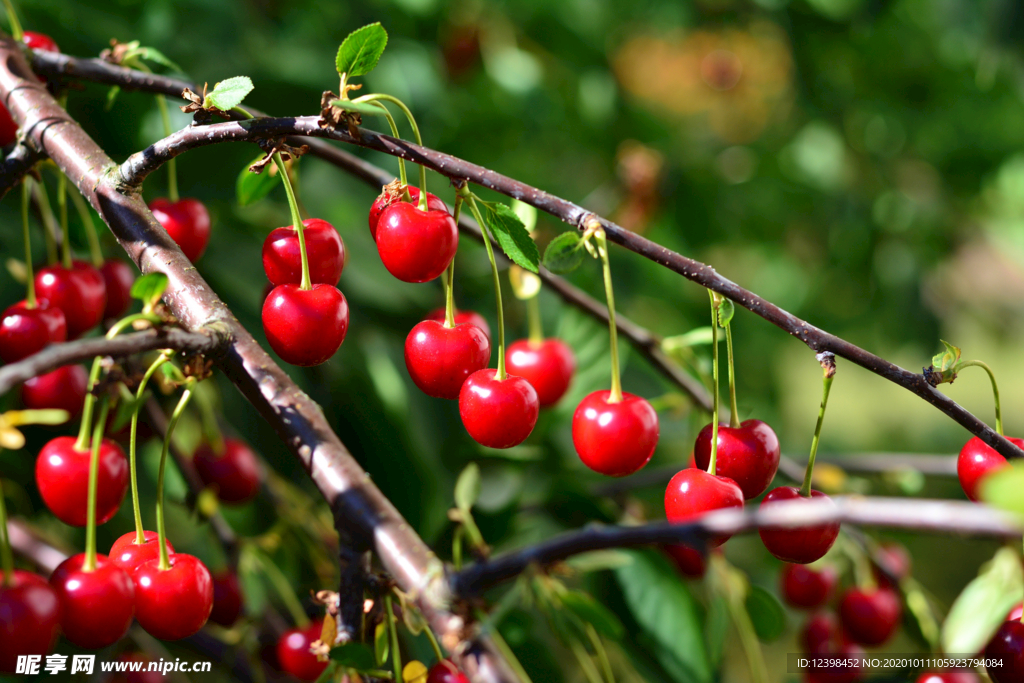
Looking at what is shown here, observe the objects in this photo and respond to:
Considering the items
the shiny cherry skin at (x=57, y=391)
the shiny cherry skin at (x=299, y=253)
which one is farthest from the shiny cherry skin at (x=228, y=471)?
the shiny cherry skin at (x=299, y=253)

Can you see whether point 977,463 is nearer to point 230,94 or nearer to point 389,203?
point 389,203

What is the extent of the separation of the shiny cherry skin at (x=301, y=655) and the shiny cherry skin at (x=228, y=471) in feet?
0.78

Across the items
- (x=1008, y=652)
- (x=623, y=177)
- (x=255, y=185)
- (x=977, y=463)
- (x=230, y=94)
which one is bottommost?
(x=1008, y=652)

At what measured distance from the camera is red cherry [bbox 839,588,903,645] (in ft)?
3.79

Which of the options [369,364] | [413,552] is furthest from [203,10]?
[413,552]

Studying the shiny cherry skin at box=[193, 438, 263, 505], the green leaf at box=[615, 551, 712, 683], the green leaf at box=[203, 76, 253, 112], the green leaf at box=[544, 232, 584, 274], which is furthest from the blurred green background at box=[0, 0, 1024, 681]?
the green leaf at box=[544, 232, 584, 274]

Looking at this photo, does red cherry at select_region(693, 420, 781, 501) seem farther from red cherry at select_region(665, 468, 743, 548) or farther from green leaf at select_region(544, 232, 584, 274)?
green leaf at select_region(544, 232, 584, 274)

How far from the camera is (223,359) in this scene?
1.90 feet

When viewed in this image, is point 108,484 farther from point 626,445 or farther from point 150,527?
point 150,527

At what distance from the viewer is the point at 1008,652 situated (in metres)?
0.67

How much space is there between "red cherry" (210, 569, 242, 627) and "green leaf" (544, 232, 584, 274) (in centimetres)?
66

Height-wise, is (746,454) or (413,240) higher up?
(413,240)

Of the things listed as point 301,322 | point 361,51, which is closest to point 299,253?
point 301,322

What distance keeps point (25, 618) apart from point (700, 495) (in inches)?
19.6
